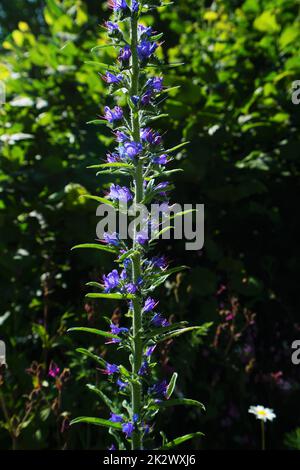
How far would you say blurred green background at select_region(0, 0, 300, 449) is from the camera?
312 cm

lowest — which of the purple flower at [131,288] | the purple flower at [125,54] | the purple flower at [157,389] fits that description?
the purple flower at [157,389]

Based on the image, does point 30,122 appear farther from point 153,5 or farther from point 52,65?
point 153,5

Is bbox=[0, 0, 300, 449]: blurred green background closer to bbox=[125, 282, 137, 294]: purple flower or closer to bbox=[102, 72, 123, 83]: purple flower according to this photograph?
bbox=[125, 282, 137, 294]: purple flower

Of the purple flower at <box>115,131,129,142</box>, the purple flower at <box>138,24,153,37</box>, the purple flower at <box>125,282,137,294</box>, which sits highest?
the purple flower at <box>138,24,153,37</box>

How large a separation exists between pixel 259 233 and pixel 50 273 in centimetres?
152

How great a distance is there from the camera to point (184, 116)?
3.41 meters

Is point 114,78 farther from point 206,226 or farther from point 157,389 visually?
point 206,226

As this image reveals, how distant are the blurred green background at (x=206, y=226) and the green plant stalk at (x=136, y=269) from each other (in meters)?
0.86

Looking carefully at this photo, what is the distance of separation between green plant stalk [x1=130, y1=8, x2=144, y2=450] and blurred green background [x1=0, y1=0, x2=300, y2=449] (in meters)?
0.86

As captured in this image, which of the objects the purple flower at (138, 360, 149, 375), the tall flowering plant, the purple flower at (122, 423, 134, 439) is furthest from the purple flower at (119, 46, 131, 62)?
the purple flower at (122, 423, 134, 439)

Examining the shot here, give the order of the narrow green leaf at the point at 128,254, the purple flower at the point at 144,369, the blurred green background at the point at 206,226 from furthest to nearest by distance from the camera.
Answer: the blurred green background at the point at 206,226 → the purple flower at the point at 144,369 → the narrow green leaf at the point at 128,254

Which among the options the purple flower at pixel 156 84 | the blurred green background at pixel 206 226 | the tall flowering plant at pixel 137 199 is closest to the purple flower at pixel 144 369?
the tall flowering plant at pixel 137 199

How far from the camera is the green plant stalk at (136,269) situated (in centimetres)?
193

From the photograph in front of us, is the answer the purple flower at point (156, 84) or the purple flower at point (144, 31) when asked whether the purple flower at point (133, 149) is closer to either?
the purple flower at point (156, 84)
